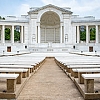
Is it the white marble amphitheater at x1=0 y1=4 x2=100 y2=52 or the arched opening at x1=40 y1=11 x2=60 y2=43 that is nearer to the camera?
the white marble amphitheater at x1=0 y1=4 x2=100 y2=52

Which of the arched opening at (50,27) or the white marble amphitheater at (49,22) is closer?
the white marble amphitheater at (49,22)

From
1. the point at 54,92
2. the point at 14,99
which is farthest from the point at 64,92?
the point at 14,99

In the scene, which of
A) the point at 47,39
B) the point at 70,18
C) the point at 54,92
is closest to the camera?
the point at 54,92

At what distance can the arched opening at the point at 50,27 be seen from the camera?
212ft

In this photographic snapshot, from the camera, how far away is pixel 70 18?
6253 centimetres

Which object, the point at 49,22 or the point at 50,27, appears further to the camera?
the point at 50,27

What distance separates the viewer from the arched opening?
64.5 metres

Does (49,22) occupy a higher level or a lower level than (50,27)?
higher

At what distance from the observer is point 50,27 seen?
65.9 m

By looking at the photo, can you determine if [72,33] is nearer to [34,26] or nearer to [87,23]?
[87,23]

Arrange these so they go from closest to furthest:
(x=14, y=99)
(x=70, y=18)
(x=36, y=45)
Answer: (x=14, y=99) → (x=36, y=45) → (x=70, y=18)

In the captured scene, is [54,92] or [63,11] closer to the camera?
[54,92]

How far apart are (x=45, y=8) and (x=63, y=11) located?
5.44 meters

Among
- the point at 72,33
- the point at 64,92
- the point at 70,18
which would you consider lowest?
the point at 64,92
